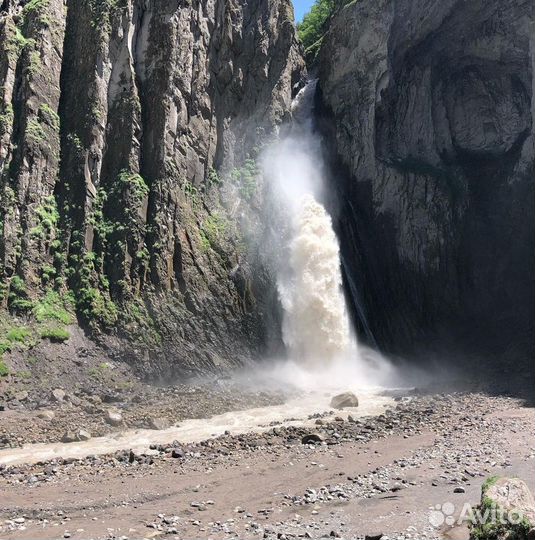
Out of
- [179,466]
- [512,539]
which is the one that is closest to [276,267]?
[179,466]

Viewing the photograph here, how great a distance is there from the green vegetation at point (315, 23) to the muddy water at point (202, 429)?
2851 centimetres

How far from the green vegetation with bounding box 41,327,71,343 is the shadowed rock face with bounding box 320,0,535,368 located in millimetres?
14381

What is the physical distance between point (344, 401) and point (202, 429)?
5.59 meters

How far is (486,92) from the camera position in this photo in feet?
117

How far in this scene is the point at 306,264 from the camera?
1094 inches

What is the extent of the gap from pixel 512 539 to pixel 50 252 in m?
20.9

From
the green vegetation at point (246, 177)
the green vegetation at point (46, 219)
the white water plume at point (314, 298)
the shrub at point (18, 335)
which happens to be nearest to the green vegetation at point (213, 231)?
the green vegetation at point (246, 177)

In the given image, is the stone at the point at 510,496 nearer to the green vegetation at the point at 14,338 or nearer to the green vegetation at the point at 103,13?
the green vegetation at the point at 14,338

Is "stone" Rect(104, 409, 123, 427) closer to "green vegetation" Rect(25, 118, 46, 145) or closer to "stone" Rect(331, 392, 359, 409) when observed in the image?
"stone" Rect(331, 392, 359, 409)

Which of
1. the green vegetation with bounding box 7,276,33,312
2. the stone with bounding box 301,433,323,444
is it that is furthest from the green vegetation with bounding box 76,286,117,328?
the stone with bounding box 301,433,323,444

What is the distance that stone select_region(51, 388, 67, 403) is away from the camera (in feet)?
60.0

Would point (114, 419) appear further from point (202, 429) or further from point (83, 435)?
point (202, 429)

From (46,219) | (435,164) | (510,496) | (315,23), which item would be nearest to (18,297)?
(46,219)

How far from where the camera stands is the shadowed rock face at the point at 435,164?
99.5ft
